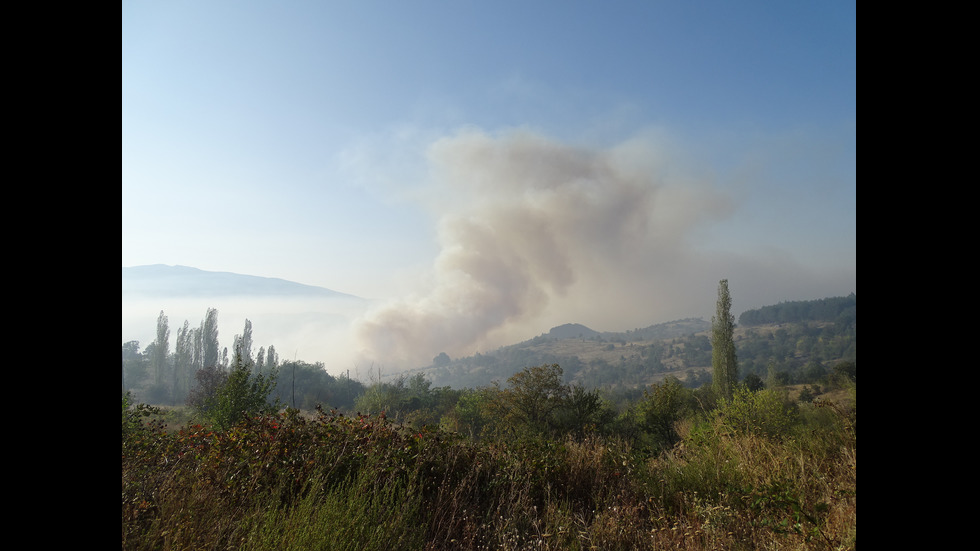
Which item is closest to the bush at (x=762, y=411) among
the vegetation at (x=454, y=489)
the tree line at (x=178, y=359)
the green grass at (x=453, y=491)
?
the vegetation at (x=454, y=489)

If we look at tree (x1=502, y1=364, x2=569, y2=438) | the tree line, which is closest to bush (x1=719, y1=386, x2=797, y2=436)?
tree (x1=502, y1=364, x2=569, y2=438)

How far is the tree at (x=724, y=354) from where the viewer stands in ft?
97.0

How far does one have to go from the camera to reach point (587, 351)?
121m

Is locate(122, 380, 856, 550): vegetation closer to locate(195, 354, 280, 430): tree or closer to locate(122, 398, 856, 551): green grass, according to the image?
locate(122, 398, 856, 551): green grass

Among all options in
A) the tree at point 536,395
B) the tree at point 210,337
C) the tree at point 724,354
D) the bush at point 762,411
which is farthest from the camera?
the tree at point 210,337

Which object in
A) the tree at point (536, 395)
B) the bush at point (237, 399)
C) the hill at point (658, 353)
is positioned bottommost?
the hill at point (658, 353)

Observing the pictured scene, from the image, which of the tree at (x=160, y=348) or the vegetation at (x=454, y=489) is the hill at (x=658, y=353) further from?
the vegetation at (x=454, y=489)

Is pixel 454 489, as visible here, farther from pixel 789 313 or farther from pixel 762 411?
pixel 789 313

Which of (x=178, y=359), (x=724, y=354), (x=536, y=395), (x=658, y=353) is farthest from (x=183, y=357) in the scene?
(x=658, y=353)

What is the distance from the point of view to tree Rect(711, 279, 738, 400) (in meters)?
29.6

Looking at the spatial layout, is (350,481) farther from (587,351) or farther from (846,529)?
(587,351)

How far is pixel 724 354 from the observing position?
30281mm

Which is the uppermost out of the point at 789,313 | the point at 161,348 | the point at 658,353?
the point at 789,313
